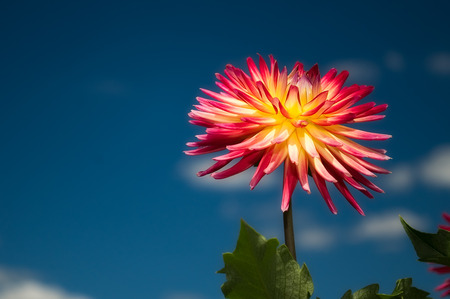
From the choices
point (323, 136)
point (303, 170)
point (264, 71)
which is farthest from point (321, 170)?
point (264, 71)

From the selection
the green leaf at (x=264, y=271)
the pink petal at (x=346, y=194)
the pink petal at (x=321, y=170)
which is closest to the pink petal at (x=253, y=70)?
the pink petal at (x=321, y=170)

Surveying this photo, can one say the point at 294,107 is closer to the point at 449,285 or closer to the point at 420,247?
the point at 420,247

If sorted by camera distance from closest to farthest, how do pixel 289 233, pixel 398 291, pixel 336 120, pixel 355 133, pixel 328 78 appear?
pixel 398 291
pixel 289 233
pixel 336 120
pixel 355 133
pixel 328 78

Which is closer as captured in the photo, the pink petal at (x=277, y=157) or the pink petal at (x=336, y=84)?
the pink petal at (x=277, y=157)

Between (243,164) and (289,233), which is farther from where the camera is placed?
(243,164)

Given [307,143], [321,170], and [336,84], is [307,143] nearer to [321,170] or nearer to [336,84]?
[321,170]

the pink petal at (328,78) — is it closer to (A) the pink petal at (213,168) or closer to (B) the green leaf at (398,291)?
(A) the pink petal at (213,168)
